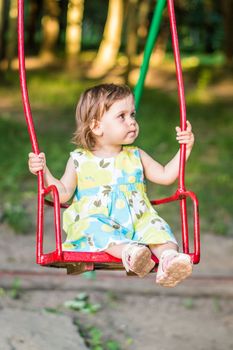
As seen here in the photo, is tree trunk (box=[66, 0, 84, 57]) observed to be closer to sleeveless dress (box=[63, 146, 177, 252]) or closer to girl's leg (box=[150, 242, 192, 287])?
sleeveless dress (box=[63, 146, 177, 252])

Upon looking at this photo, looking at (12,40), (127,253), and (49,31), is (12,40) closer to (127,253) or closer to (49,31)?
(49,31)

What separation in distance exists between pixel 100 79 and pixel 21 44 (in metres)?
13.4

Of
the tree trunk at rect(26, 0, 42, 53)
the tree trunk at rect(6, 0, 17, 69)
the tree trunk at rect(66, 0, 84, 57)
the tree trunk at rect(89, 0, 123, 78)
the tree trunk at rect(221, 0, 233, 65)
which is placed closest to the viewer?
the tree trunk at rect(6, 0, 17, 69)

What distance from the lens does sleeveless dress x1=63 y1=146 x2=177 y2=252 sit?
4.14 meters

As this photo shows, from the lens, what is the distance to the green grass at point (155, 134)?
9.48 m

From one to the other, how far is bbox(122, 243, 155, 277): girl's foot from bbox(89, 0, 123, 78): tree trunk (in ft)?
47.1

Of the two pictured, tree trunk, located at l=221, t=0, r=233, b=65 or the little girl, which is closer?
the little girl

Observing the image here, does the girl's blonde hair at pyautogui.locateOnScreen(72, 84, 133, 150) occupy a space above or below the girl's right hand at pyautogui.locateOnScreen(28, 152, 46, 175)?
above

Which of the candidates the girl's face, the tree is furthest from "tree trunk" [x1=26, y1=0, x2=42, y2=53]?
the girl's face

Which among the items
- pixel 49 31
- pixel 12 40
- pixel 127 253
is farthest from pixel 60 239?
pixel 49 31

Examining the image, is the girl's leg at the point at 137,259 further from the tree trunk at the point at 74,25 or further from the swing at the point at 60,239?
the tree trunk at the point at 74,25

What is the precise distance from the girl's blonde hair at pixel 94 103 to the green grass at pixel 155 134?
168 inches

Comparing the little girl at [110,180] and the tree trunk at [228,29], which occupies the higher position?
the tree trunk at [228,29]

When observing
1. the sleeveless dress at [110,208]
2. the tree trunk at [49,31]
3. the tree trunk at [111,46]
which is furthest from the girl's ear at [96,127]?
the tree trunk at [49,31]
